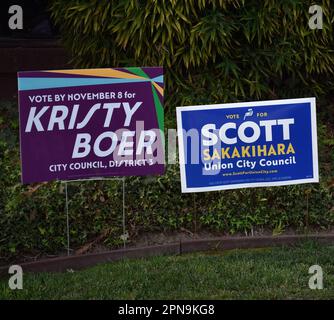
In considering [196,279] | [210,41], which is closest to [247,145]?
[210,41]

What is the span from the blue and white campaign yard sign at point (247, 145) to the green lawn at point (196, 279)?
66 centimetres

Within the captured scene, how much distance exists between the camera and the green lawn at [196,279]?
4.70 metres

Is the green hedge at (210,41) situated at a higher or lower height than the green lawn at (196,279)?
higher

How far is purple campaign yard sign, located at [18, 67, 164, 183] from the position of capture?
5488 mm

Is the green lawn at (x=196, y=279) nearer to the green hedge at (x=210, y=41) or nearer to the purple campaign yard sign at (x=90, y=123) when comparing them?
the purple campaign yard sign at (x=90, y=123)

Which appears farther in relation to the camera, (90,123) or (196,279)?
(90,123)

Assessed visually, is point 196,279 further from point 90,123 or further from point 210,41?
point 210,41

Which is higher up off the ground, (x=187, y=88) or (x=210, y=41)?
(x=210, y=41)

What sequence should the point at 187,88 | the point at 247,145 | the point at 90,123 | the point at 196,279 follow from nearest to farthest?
the point at 196,279 → the point at 90,123 → the point at 247,145 → the point at 187,88

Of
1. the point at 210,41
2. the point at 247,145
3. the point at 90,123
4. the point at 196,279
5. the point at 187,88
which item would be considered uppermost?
the point at 210,41

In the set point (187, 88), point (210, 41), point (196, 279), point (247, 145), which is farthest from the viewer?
point (187, 88)

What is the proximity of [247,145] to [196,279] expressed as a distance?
4.61 ft

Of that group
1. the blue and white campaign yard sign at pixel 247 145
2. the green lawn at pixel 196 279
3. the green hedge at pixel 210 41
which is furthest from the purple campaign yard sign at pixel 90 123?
the green hedge at pixel 210 41

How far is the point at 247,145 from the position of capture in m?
5.85
